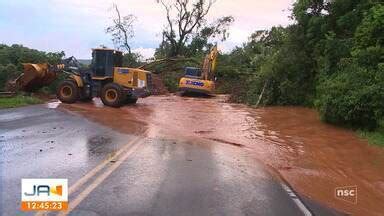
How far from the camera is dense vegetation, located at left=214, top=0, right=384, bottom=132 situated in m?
18.4

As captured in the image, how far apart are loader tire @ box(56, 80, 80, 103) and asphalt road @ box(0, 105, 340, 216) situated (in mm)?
10900

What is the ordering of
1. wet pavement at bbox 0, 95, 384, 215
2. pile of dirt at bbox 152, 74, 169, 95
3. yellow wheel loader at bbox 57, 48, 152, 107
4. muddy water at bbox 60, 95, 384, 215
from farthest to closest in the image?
pile of dirt at bbox 152, 74, 169, 95 → yellow wheel loader at bbox 57, 48, 152, 107 → muddy water at bbox 60, 95, 384, 215 → wet pavement at bbox 0, 95, 384, 215

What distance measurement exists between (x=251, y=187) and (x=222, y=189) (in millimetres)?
677

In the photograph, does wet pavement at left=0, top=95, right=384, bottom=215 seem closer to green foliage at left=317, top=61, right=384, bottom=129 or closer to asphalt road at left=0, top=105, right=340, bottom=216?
asphalt road at left=0, top=105, right=340, bottom=216

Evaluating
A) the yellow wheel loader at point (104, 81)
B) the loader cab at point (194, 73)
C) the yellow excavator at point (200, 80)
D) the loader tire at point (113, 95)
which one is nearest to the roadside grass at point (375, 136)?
the loader tire at point (113, 95)

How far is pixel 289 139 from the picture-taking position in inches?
663

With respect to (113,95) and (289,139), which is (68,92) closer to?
(113,95)

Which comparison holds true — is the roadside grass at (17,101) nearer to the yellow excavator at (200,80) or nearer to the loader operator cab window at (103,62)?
the loader operator cab window at (103,62)

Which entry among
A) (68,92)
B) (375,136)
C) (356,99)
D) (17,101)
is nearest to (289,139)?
(375,136)

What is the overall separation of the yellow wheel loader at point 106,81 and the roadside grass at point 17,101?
145 centimetres

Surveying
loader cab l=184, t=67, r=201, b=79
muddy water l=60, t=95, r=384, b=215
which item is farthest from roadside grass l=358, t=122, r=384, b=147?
loader cab l=184, t=67, r=201, b=79

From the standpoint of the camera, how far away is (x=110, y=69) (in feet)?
88.6

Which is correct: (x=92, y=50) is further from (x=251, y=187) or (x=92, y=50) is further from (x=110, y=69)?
(x=251, y=187)

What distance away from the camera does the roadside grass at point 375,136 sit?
1579 centimetres
